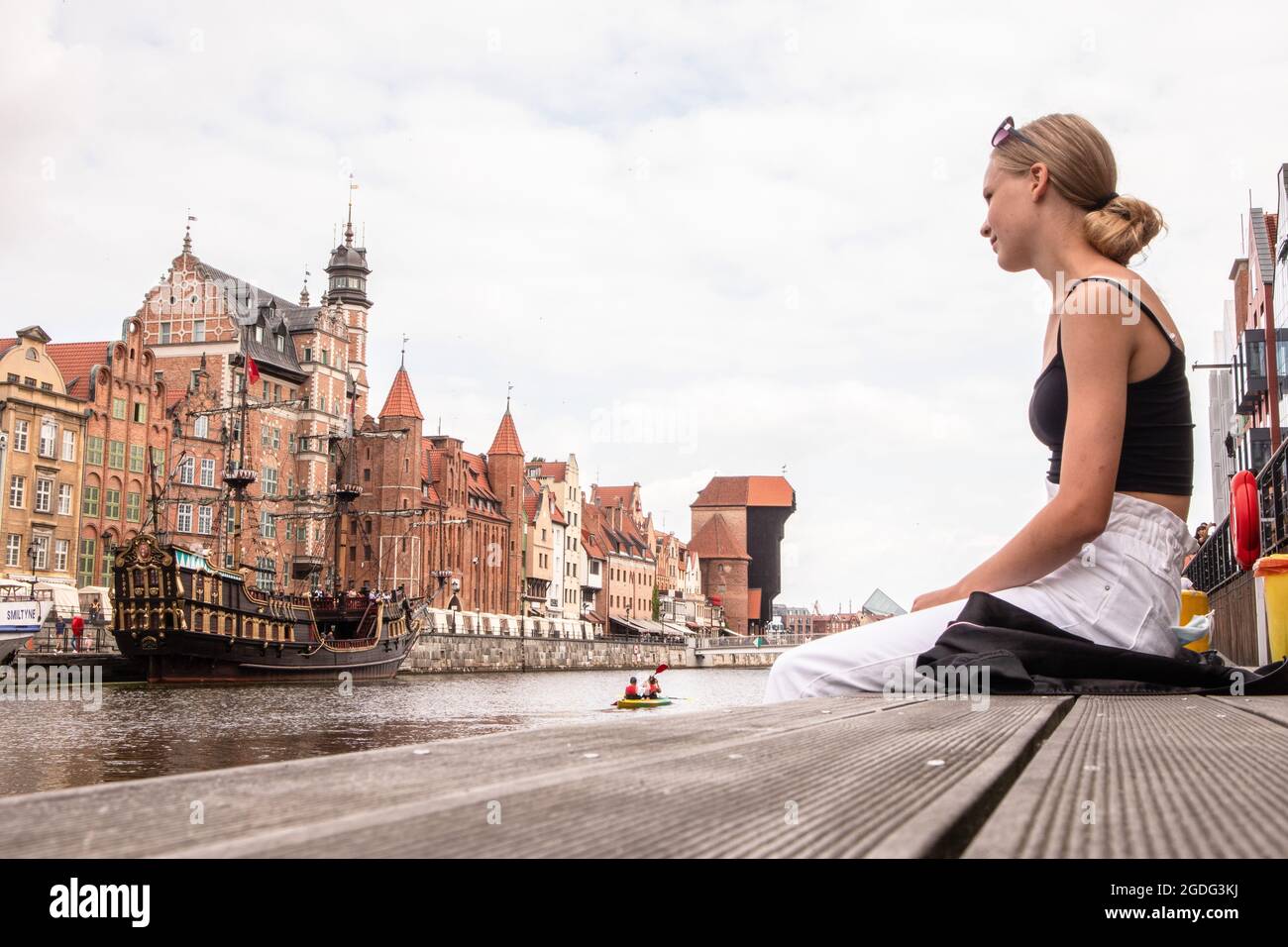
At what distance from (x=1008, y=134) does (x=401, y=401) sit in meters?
74.7

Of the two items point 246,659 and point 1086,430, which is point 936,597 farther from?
point 246,659

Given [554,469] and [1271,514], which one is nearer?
[1271,514]

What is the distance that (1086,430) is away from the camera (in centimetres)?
330

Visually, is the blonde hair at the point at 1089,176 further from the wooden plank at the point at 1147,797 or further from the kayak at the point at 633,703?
the kayak at the point at 633,703

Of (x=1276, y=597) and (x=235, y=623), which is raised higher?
(x=1276, y=597)

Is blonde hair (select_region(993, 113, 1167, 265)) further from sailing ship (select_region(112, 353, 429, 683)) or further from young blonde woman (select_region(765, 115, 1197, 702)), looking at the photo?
sailing ship (select_region(112, 353, 429, 683))

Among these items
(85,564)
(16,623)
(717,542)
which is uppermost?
(717,542)

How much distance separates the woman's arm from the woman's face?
42cm

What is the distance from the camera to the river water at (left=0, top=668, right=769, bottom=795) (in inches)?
627

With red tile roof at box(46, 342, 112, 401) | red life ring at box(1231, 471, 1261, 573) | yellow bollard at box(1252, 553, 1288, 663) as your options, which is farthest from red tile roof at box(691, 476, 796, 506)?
yellow bollard at box(1252, 553, 1288, 663)

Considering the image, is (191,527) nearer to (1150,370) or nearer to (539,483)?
(539,483)

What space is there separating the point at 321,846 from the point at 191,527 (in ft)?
205

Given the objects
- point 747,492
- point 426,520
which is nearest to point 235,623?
point 426,520

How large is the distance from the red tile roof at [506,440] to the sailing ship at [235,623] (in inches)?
1170
